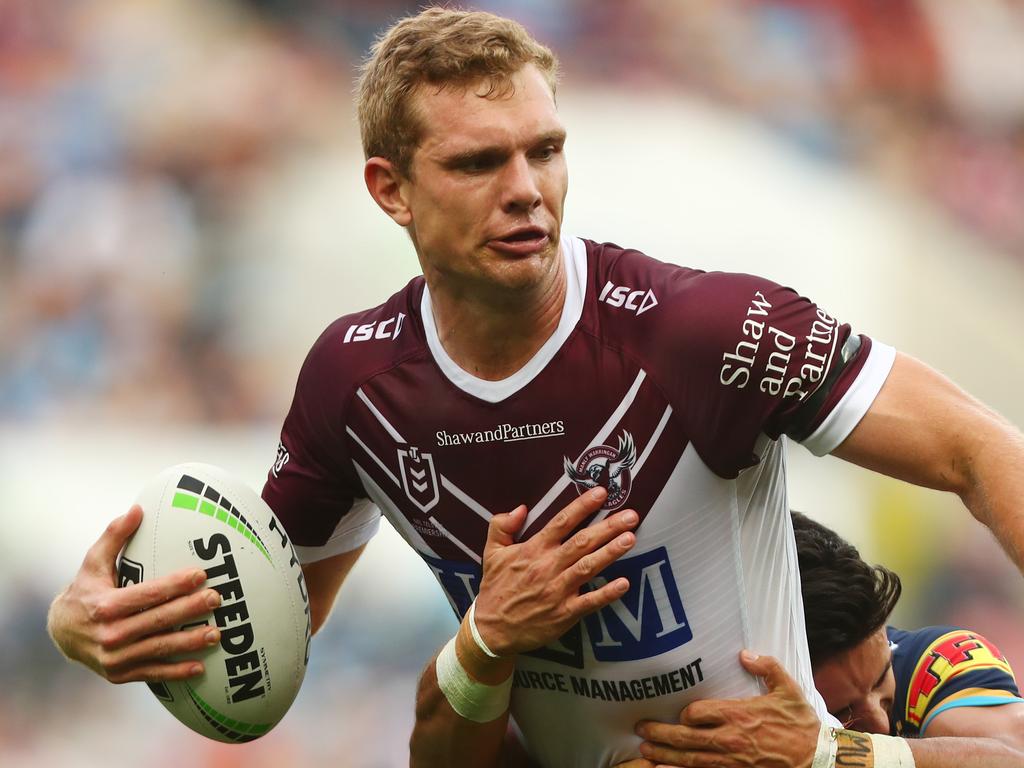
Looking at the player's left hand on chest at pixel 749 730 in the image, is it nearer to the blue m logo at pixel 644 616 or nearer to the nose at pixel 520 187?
the blue m logo at pixel 644 616

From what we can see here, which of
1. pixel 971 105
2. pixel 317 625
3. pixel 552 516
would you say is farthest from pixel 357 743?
pixel 971 105

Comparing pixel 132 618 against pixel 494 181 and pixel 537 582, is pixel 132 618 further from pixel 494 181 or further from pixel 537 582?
pixel 494 181

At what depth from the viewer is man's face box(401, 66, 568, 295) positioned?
2.43m

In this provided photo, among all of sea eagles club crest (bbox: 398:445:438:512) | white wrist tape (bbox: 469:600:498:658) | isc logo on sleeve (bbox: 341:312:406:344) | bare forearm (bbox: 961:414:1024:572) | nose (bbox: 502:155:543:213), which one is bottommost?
white wrist tape (bbox: 469:600:498:658)

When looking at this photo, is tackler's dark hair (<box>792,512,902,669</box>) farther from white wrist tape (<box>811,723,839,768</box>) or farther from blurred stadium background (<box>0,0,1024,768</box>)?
blurred stadium background (<box>0,0,1024,768</box>)

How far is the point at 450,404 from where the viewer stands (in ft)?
8.50

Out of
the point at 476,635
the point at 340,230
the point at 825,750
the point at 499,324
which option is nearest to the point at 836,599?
the point at 825,750

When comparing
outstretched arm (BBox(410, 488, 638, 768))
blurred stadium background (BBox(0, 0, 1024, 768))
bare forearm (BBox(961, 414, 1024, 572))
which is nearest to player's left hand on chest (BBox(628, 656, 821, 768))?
outstretched arm (BBox(410, 488, 638, 768))

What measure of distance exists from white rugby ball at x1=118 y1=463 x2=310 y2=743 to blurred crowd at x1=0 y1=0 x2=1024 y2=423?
299 centimetres

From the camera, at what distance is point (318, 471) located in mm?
2842

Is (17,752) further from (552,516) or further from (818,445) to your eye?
(818,445)

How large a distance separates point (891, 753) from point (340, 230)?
12.9 feet

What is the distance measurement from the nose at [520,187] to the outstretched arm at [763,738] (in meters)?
0.95

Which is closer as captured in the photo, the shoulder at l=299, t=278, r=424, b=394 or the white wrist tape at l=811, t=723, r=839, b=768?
the white wrist tape at l=811, t=723, r=839, b=768
